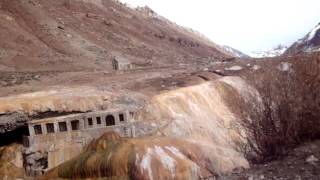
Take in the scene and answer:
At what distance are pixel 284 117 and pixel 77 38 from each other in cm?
4571

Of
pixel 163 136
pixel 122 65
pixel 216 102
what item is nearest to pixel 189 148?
pixel 163 136

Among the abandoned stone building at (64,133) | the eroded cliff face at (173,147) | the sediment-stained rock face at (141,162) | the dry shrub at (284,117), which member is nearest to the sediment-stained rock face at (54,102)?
the abandoned stone building at (64,133)

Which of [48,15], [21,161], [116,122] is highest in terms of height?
[48,15]

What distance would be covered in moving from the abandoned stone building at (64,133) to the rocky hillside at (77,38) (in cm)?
2025

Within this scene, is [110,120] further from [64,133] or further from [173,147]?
[173,147]

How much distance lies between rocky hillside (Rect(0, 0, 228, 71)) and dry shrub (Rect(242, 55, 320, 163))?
32584 millimetres

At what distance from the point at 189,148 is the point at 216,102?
292 inches

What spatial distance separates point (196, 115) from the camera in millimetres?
29703

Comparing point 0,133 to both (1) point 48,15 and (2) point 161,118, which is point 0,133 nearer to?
(2) point 161,118

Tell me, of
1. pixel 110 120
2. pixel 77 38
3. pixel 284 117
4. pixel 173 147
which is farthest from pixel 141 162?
pixel 77 38

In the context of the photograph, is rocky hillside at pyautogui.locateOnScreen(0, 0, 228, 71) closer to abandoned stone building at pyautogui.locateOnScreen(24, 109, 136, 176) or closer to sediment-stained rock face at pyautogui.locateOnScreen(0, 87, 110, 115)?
sediment-stained rock face at pyautogui.locateOnScreen(0, 87, 110, 115)

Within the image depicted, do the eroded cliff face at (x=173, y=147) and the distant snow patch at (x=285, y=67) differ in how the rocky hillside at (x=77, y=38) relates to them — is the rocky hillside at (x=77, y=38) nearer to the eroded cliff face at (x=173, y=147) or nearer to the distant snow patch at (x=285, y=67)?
the eroded cliff face at (x=173, y=147)

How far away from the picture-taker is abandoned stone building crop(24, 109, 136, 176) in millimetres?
26828

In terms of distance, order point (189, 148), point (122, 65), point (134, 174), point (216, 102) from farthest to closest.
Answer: point (122, 65), point (216, 102), point (189, 148), point (134, 174)
